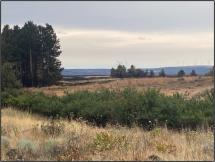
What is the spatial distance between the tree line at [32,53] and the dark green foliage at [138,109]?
27905 mm

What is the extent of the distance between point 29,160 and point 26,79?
A: 4655 cm

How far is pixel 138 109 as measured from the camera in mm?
16609

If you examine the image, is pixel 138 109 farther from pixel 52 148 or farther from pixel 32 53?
pixel 32 53

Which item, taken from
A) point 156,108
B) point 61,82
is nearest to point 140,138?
point 156,108

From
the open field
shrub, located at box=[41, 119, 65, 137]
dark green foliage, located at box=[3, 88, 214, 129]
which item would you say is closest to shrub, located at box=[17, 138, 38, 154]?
shrub, located at box=[41, 119, 65, 137]

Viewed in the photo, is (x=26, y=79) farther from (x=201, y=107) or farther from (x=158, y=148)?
(x=158, y=148)

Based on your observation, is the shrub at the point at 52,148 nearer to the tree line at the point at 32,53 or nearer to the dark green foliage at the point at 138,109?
the dark green foliage at the point at 138,109

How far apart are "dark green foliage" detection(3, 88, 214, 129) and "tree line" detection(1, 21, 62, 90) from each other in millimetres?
27905

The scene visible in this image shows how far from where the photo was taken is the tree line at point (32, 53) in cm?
4953

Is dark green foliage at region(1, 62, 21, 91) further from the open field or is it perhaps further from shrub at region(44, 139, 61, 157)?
shrub at region(44, 139, 61, 157)

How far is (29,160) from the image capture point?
841 cm

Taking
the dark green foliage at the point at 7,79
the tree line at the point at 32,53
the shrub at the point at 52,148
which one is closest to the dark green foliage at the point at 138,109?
the shrub at the point at 52,148

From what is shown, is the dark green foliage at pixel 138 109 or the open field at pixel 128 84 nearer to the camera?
the dark green foliage at pixel 138 109

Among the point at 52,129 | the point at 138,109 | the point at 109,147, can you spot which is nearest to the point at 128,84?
the point at 138,109
